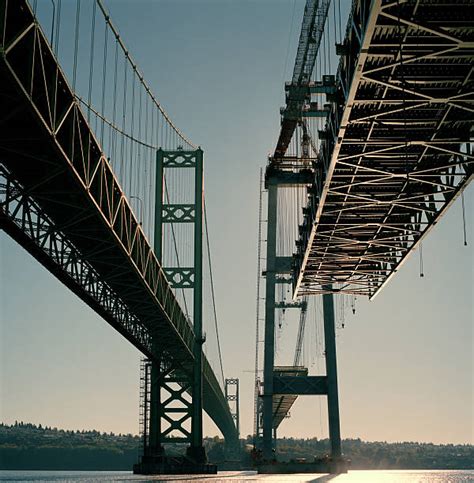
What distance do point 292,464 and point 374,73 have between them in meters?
37.8

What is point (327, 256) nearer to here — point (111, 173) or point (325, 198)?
point (325, 198)

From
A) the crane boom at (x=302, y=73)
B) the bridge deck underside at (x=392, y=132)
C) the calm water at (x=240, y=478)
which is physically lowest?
the calm water at (x=240, y=478)

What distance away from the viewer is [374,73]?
22.6 m

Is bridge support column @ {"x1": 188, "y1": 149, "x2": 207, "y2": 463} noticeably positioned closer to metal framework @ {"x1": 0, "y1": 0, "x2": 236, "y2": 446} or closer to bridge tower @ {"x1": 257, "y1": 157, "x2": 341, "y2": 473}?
bridge tower @ {"x1": 257, "y1": 157, "x2": 341, "y2": 473}

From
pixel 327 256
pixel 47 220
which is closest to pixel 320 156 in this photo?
pixel 47 220

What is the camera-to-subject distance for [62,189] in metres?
26.0

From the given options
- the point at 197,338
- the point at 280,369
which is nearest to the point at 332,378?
the point at 280,369

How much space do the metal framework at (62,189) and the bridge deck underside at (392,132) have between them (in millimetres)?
6686

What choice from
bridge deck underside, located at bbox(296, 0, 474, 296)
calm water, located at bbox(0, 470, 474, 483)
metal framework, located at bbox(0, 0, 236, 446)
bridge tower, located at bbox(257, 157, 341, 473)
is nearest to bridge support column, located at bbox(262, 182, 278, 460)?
bridge tower, located at bbox(257, 157, 341, 473)

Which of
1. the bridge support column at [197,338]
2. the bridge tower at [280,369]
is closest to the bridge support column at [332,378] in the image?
the bridge tower at [280,369]

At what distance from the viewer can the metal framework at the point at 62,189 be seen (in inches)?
754

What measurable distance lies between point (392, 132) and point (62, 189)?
31.3 feet

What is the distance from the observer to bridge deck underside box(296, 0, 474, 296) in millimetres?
20469

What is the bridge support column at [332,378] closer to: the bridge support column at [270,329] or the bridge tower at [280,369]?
the bridge tower at [280,369]
